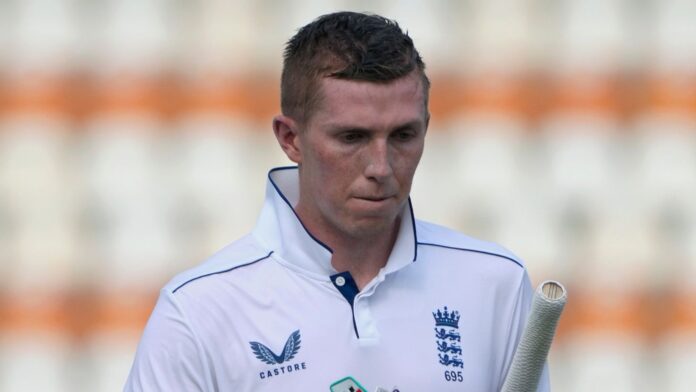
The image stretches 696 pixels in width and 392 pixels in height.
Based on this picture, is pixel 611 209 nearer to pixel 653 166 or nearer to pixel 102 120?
pixel 653 166

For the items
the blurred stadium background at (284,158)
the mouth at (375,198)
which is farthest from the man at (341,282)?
the blurred stadium background at (284,158)

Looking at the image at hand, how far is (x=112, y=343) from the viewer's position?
4.79 meters

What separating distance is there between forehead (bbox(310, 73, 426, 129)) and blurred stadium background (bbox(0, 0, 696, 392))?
2639mm

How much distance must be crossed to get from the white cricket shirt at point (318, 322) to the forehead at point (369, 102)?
0.19 metres

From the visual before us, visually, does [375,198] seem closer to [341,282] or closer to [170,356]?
[341,282]

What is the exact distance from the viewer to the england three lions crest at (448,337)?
2.14 m

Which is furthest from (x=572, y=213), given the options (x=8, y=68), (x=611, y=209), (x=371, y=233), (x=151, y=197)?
(x=371, y=233)

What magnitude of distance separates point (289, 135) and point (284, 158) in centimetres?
260

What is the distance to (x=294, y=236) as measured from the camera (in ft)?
7.20

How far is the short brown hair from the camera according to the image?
6.89 ft

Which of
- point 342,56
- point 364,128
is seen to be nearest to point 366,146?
point 364,128

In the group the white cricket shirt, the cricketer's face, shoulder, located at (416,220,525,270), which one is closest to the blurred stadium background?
shoulder, located at (416,220,525,270)

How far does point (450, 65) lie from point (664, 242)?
2.85 ft

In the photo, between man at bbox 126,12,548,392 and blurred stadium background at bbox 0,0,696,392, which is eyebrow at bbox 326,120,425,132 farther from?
blurred stadium background at bbox 0,0,696,392
